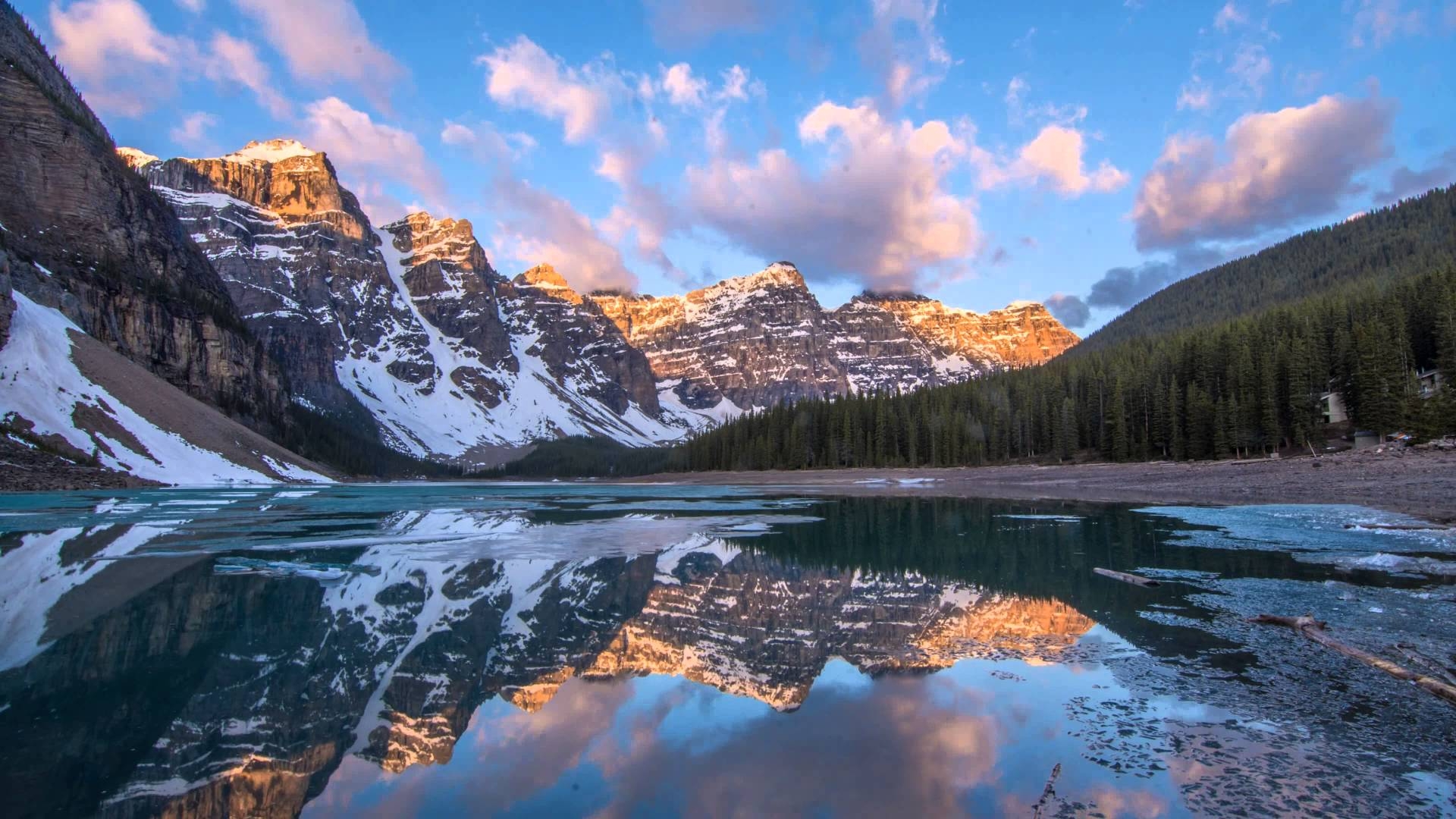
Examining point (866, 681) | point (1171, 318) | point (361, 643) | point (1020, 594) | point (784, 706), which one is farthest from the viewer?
point (1171, 318)

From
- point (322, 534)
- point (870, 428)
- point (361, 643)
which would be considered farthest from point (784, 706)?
point (870, 428)

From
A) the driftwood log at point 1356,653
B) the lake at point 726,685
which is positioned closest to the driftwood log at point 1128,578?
the lake at point 726,685

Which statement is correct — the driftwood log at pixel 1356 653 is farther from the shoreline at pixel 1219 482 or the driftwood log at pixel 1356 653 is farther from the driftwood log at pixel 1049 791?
the shoreline at pixel 1219 482

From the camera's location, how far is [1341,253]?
128625 millimetres

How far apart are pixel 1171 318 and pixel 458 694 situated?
177107 mm

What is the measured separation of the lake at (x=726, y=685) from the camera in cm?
651

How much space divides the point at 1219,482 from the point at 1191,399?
20.6 metres

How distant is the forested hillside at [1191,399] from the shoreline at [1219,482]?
16.0ft

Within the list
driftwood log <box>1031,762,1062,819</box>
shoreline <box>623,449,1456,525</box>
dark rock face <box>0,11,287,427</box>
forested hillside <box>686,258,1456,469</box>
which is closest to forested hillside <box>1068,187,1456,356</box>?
forested hillside <box>686,258,1456,469</box>

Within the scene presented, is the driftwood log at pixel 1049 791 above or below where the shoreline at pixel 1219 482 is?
below

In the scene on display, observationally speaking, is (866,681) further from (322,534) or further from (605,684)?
(322,534)

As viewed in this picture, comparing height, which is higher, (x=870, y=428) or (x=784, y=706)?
(x=870, y=428)

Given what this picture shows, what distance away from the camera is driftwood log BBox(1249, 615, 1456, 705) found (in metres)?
8.16

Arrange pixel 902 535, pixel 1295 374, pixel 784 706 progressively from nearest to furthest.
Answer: pixel 784 706
pixel 902 535
pixel 1295 374
